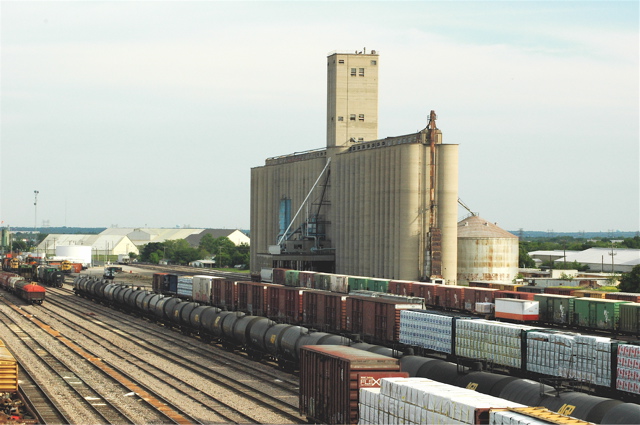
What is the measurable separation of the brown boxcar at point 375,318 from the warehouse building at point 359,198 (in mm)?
48445

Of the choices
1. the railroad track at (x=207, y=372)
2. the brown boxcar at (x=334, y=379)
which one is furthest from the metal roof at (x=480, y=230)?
the brown boxcar at (x=334, y=379)

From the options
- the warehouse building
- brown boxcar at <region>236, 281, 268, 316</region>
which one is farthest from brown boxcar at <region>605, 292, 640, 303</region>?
the warehouse building

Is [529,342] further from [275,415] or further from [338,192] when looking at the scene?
[338,192]

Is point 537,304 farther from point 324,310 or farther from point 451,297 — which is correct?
point 324,310

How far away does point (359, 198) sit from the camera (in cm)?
11019

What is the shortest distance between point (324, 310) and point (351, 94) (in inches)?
2876

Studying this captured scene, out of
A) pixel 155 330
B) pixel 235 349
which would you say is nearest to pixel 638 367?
pixel 235 349

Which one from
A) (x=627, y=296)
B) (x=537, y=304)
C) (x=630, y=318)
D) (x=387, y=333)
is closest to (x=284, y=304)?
(x=387, y=333)

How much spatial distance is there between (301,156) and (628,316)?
8814 centimetres

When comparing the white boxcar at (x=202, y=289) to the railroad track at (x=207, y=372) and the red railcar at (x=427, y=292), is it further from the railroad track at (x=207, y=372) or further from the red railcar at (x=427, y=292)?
the red railcar at (x=427, y=292)

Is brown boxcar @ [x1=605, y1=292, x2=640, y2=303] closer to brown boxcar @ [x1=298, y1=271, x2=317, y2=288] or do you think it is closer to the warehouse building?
brown boxcar @ [x1=298, y1=271, x2=317, y2=288]

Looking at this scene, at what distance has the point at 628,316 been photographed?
48938 millimetres

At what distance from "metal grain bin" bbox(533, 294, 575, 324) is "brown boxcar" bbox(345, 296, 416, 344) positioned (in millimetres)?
13433

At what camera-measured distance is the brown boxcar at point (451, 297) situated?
206ft
